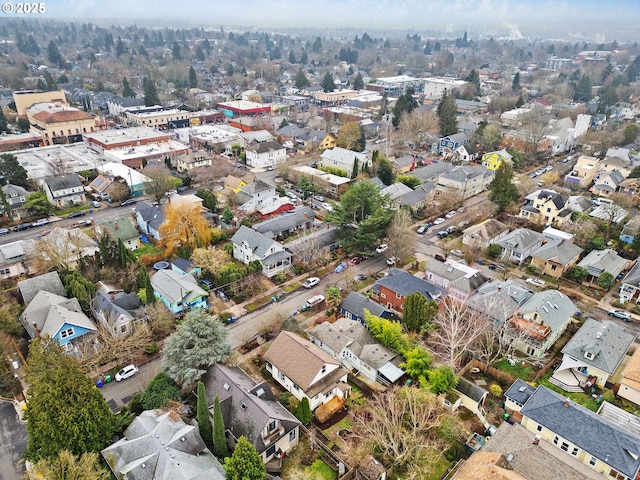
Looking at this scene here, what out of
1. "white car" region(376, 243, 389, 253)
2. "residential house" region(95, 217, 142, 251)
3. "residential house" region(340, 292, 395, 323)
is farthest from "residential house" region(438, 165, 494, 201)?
"residential house" region(95, 217, 142, 251)

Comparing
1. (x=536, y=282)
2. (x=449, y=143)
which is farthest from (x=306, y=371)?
(x=449, y=143)

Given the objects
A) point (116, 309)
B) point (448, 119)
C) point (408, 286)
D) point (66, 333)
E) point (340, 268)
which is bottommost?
point (340, 268)

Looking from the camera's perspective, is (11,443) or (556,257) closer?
(11,443)

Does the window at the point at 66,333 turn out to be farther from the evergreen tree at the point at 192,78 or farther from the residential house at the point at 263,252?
the evergreen tree at the point at 192,78

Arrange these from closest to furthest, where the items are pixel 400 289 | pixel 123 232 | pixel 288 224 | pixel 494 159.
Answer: pixel 400 289, pixel 123 232, pixel 288 224, pixel 494 159

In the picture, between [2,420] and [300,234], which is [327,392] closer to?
[2,420]

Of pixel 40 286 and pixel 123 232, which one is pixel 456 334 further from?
pixel 123 232

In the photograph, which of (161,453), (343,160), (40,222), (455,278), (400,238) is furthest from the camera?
(343,160)

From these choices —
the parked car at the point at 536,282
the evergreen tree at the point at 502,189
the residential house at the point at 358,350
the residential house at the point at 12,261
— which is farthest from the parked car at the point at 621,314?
the residential house at the point at 12,261
